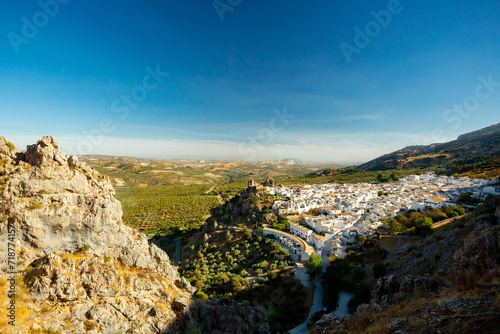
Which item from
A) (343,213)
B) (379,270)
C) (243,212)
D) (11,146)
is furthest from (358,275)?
(11,146)

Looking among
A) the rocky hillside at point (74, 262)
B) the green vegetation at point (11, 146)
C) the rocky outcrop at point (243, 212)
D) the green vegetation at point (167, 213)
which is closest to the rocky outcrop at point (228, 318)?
the rocky hillside at point (74, 262)

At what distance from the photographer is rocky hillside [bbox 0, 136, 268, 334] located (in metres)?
12.6

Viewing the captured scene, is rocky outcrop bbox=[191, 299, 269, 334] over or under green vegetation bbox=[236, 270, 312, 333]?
over

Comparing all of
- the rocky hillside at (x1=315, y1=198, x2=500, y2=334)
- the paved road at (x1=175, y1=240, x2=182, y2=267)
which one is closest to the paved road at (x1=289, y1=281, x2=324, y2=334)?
the rocky hillside at (x1=315, y1=198, x2=500, y2=334)

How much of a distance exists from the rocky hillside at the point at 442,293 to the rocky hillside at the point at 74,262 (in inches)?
446

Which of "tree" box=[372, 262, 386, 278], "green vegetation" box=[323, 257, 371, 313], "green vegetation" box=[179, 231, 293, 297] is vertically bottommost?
"green vegetation" box=[179, 231, 293, 297]

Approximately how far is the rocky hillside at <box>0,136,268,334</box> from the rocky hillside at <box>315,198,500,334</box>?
37.2 feet

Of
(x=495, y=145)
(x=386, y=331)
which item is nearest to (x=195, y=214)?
(x=386, y=331)

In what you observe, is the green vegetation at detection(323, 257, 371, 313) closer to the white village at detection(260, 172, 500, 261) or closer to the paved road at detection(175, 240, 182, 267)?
the white village at detection(260, 172, 500, 261)

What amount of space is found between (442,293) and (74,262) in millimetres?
22455

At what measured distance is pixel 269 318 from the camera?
22.3m

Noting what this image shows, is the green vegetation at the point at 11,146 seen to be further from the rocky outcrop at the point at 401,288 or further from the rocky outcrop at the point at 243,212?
the rocky outcrop at the point at 243,212

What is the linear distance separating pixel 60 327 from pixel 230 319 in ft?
39.0

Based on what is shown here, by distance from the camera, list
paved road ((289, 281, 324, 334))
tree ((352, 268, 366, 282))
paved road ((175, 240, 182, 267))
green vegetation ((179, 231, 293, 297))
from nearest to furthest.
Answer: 1. paved road ((289, 281, 324, 334))
2. tree ((352, 268, 366, 282))
3. green vegetation ((179, 231, 293, 297))
4. paved road ((175, 240, 182, 267))
